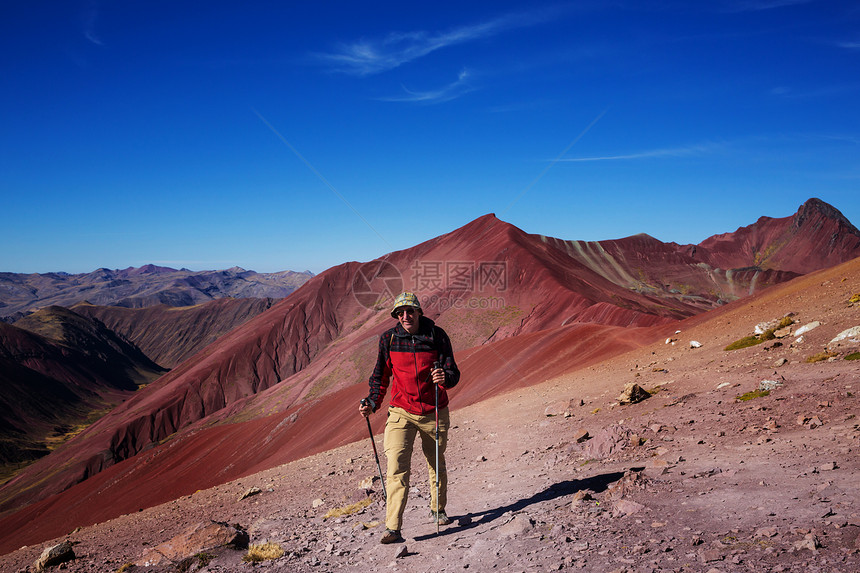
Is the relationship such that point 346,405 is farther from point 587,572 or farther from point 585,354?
point 587,572

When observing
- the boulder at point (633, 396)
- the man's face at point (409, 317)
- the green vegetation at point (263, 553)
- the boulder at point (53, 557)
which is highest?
the man's face at point (409, 317)

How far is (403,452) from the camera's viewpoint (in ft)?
18.0

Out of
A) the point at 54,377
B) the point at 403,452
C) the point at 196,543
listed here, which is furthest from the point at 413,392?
the point at 54,377

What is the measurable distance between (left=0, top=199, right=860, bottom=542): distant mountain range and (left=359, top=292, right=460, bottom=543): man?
1675 cm

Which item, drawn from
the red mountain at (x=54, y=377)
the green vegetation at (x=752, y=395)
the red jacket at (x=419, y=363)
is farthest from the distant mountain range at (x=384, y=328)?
the red jacket at (x=419, y=363)

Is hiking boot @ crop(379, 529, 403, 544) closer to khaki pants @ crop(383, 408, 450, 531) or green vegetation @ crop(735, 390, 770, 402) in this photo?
khaki pants @ crop(383, 408, 450, 531)

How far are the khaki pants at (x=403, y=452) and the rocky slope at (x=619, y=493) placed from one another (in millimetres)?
335

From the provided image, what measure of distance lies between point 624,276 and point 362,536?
94160 millimetres

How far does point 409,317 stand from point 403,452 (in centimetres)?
144

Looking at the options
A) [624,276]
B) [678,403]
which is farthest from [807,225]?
[678,403]

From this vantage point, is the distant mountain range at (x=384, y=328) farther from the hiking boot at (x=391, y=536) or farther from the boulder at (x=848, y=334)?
the hiking boot at (x=391, y=536)

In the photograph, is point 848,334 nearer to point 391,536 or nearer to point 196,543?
point 391,536

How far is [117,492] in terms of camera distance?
4675 cm

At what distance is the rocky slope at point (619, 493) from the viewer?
13.3 ft
